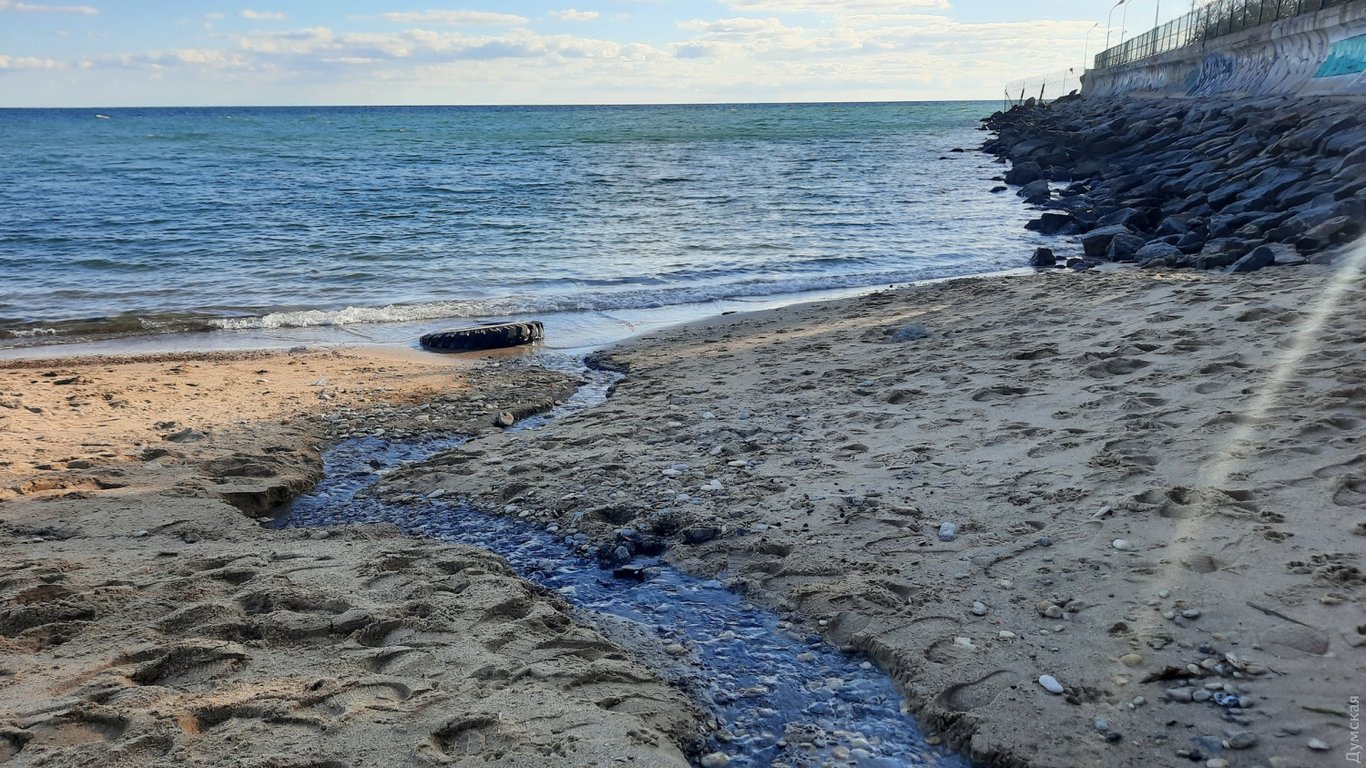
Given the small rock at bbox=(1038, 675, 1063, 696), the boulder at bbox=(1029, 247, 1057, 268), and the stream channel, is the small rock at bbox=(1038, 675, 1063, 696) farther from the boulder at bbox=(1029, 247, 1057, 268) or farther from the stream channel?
the boulder at bbox=(1029, 247, 1057, 268)

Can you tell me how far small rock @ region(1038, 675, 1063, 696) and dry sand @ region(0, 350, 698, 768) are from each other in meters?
1.36

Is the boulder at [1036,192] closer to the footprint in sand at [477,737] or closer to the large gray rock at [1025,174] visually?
the large gray rock at [1025,174]

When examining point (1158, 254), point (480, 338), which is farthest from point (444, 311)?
point (1158, 254)

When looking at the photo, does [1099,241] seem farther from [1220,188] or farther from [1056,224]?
[1056,224]

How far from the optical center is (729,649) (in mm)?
4012

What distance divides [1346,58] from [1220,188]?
905cm

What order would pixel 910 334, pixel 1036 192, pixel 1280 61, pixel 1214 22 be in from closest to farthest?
pixel 910 334 < pixel 1036 192 < pixel 1280 61 < pixel 1214 22

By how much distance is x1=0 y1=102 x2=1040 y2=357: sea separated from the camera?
40.4 ft

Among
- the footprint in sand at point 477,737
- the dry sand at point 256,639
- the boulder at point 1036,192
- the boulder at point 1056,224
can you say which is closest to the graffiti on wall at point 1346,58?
the boulder at point 1036,192

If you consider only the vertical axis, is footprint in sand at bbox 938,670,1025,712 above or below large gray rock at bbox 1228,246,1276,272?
below

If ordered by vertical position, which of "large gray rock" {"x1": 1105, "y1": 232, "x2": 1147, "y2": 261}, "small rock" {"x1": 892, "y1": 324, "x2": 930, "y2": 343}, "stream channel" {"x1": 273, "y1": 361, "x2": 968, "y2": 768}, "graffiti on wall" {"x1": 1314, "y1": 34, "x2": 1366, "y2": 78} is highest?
"graffiti on wall" {"x1": 1314, "y1": 34, "x2": 1366, "y2": 78}

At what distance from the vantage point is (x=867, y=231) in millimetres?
20344

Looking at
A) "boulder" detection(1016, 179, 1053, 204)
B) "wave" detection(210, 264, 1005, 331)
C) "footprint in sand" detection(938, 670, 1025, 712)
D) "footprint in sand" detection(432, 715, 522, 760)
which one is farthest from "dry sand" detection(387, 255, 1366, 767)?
"boulder" detection(1016, 179, 1053, 204)

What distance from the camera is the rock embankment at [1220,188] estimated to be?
11.3 metres
